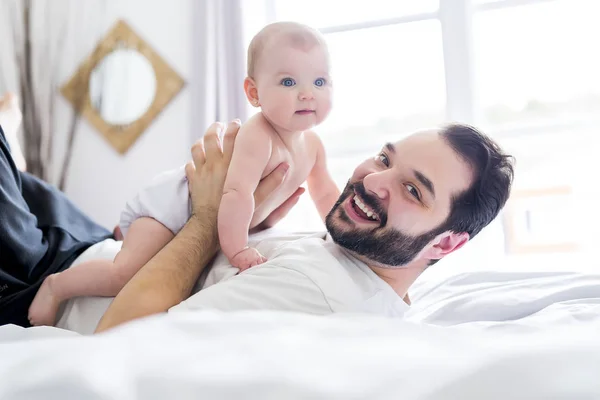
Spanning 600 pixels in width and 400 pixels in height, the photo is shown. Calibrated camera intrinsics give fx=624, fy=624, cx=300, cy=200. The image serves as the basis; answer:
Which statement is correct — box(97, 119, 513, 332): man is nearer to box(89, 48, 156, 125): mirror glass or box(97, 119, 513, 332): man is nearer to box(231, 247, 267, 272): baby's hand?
box(231, 247, 267, 272): baby's hand

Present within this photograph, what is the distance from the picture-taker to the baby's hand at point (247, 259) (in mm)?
1332

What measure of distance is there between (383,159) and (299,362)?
1.01 meters

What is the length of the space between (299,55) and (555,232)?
248cm

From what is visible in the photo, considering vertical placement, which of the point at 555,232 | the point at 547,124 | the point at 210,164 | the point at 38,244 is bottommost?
the point at 555,232

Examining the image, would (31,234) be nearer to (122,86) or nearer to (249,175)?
(249,175)

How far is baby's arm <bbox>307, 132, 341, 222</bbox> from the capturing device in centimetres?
177

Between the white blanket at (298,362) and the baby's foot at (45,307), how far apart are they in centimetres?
99

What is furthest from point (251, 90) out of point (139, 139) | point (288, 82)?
point (139, 139)

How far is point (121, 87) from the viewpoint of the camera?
3.82 metres

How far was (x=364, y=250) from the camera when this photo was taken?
132cm

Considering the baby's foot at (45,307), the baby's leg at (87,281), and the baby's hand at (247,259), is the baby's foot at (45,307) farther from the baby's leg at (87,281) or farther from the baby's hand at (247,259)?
the baby's hand at (247,259)

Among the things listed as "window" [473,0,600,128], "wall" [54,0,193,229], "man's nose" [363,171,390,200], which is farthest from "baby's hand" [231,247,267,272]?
"window" [473,0,600,128]

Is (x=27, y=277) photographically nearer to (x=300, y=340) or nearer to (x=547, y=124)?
(x=300, y=340)

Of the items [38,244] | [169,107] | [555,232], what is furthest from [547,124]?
[38,244]
